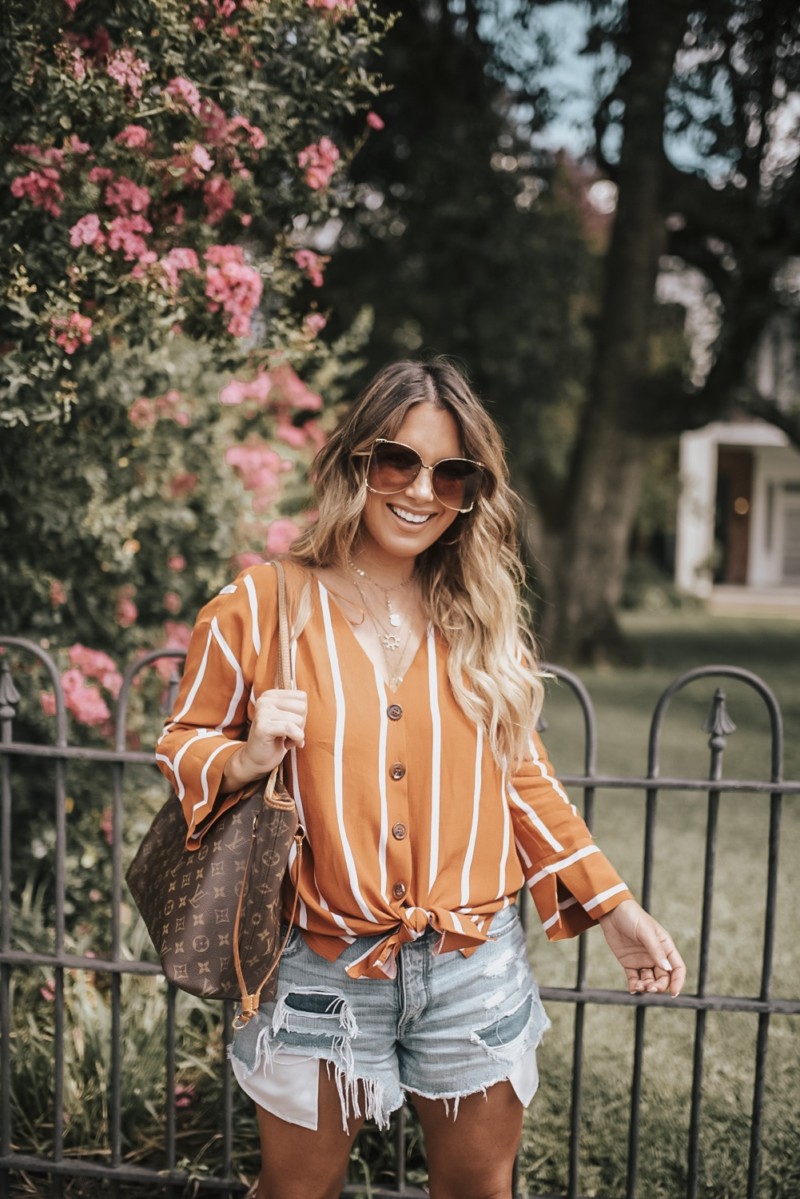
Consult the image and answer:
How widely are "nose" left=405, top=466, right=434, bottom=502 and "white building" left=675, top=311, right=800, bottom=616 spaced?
20.7 m

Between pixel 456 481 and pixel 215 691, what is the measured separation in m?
0.54

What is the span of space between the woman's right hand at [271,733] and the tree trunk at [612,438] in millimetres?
8800

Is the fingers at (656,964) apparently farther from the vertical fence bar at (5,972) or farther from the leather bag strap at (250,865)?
the vertical fence bar at (5,972)

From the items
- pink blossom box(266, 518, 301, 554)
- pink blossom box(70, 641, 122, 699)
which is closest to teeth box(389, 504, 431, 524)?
pink blossom box(70, 641, 122, 699)

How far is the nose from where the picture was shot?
1.75 m

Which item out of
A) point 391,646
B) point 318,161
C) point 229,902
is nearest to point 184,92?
point 318,161

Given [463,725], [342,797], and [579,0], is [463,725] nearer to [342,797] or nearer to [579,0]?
[342,797]

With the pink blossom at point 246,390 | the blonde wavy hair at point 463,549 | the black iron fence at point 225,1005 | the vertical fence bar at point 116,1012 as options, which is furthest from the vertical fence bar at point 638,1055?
the pink blossom at point 246,390

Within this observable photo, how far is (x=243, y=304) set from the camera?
2752mm

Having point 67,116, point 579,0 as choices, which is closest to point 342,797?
point 67,116

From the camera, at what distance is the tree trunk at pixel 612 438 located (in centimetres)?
1021

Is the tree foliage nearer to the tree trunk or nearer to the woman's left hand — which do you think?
the tree trunk

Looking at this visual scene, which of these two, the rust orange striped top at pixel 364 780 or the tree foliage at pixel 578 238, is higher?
the tree foliage at pixel 578 238

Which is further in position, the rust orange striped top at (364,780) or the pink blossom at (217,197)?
the pink blossom at (217,197)
